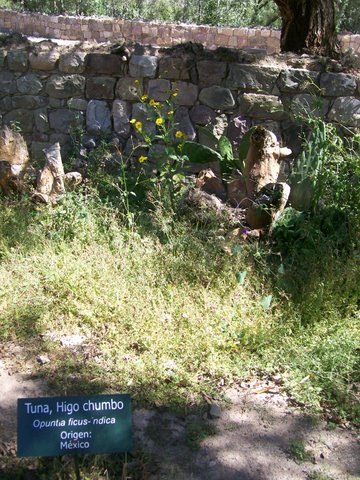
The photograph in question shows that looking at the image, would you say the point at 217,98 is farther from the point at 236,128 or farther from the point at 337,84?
the point at 337,84

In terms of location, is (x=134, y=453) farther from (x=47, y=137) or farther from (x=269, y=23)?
(x=269, y=23)

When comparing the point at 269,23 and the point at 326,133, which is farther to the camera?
the point at 269,23

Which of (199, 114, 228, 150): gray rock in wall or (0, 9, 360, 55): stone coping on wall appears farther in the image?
(0, 9, 360, 55): stone coping on wall

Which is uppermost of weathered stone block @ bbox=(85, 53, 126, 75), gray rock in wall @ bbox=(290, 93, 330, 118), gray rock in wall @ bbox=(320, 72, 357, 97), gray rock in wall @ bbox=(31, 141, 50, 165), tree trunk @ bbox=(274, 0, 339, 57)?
tree trunk @ bbox=(274, 0, 339, 57)

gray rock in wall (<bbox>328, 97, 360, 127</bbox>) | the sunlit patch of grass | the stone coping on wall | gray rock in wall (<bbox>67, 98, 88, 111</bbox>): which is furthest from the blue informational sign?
the stone coping on wall

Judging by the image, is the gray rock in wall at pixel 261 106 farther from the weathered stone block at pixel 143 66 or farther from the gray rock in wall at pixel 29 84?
the gray rock in wall at pixel 29 84

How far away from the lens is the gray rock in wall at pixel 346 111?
5.67 meters

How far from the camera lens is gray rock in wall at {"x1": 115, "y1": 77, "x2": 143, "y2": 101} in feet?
19.6

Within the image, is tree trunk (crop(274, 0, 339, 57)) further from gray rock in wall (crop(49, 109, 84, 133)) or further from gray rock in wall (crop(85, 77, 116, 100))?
gray rock in wall (crop(49, 109, 84, 133))

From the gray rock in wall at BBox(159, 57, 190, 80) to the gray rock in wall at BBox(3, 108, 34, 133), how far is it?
1.56 meters

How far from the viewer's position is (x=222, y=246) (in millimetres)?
4457

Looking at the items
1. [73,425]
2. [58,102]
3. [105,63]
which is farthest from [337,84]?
[73,425]

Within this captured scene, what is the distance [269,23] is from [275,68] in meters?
12.1

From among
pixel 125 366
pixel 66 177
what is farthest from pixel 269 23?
pixel 125 366
